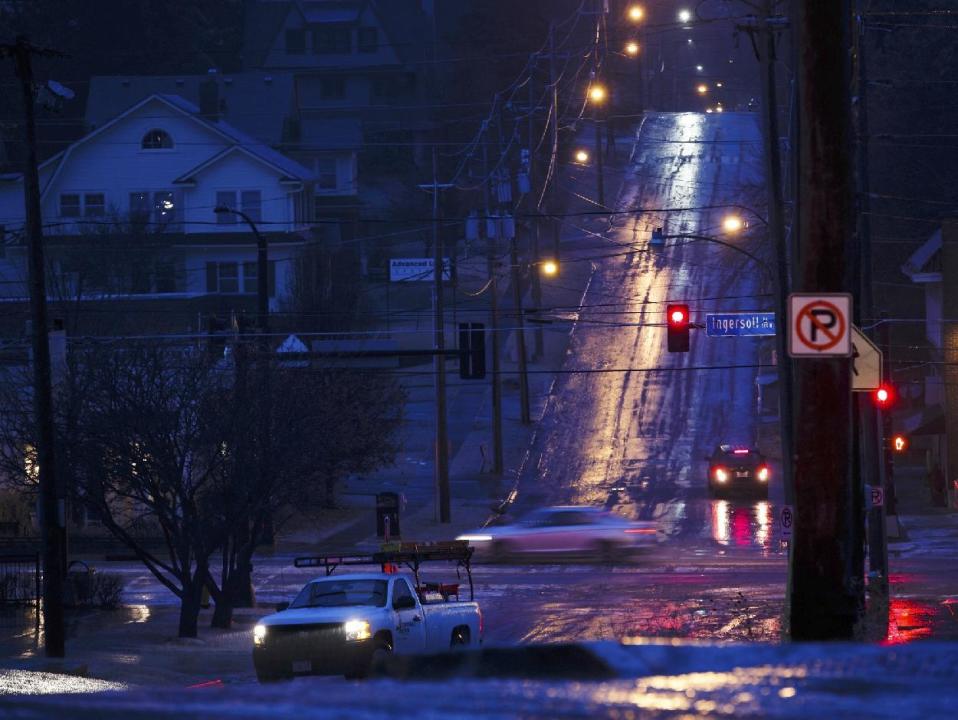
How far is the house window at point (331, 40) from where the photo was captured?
8981 centimetres

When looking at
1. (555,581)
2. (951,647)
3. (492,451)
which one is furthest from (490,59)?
(951,647)

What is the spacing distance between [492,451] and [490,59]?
4005 cm

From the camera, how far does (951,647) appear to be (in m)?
2.78

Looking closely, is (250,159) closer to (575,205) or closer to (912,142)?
(575,205)

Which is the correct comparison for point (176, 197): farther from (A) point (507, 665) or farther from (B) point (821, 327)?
(A) point (507, 665)

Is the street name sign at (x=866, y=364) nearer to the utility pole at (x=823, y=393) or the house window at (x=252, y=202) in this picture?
the utility pole at (x=823, y=393)

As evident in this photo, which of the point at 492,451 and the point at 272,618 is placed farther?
the point at 492,451

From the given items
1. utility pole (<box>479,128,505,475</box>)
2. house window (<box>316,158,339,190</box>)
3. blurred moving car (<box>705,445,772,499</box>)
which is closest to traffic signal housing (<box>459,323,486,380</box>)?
utility pole (<box>479,128,505,475</box>)

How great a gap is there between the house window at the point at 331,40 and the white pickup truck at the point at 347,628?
77.3m

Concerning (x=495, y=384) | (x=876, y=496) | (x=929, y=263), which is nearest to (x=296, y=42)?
(x=495, y=384)

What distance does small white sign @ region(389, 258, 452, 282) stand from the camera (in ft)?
138

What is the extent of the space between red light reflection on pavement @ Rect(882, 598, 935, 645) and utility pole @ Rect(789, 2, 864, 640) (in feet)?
14.4

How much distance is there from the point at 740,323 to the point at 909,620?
11.7 meters

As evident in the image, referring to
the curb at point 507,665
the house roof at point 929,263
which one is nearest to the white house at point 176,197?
the house roof at point 929,263
